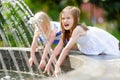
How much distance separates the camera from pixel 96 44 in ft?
19.1

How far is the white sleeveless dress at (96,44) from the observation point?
5.72 meters

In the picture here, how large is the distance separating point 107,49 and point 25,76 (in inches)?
38.2

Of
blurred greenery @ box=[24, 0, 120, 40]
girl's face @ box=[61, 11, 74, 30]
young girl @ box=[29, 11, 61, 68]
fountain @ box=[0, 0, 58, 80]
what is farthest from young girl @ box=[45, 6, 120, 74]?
blurred greenery @ box=[24, 0, 120, 40]

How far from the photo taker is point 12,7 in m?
7.20

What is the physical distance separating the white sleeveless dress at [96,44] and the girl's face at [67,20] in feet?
0.61

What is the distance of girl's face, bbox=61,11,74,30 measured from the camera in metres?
5.70

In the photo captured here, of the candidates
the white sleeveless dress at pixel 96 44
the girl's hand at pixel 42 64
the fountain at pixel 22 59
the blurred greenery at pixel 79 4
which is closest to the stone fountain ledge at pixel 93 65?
the fountain at pixel 22 59

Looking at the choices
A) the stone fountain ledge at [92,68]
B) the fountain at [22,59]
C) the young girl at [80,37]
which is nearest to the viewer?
the stone fountain ledge at [92,68]

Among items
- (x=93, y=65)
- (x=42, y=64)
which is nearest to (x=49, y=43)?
(x=42, y=64)

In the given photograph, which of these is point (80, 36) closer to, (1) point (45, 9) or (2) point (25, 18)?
(2) point (25, 18)

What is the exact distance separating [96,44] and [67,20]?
44cm

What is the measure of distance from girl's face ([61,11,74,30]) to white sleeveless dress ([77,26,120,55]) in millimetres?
185

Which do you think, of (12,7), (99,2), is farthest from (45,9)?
(12,7)

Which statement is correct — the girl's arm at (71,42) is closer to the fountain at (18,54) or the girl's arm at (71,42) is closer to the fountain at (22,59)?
the fountain at (22,59)
